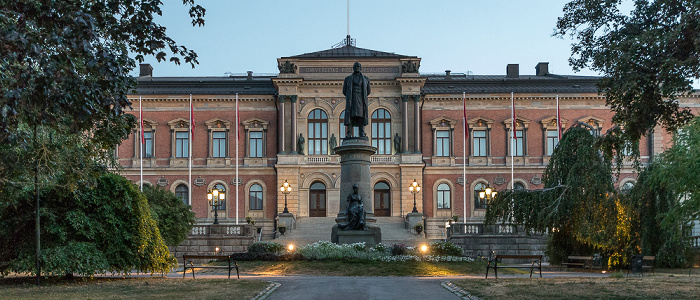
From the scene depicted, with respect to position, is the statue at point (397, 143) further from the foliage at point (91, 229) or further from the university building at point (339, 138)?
the foliage at point (91, 229)

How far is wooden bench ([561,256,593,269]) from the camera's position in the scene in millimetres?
29384

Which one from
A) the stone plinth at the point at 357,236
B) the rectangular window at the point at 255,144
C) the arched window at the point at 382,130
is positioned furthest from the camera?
the rectangular window at the point at 255,144

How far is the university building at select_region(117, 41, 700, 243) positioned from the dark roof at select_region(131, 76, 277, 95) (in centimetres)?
34

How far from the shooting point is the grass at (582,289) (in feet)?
54.6

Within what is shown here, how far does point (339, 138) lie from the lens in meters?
59.9

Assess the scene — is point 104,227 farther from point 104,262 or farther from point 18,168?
point 18,168

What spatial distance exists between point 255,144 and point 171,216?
21222 mm

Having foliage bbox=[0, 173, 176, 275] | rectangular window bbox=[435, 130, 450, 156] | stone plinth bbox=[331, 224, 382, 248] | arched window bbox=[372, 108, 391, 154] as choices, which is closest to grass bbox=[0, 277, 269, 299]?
foliage bbox=[0, 173, 176, 275]

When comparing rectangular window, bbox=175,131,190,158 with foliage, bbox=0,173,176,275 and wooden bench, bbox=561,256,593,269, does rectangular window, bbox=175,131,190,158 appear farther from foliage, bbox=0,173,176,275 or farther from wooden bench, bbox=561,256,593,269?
foliage, bbox=0,173,176,275

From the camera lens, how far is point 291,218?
54219 millimetres

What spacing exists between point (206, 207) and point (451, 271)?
36807mm

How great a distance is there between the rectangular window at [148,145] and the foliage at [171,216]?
1892cm

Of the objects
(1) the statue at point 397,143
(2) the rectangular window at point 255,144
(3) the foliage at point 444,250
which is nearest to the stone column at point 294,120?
(2) the rectangular window at point 255,144

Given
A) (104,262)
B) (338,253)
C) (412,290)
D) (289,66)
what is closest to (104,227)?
(104,262)
